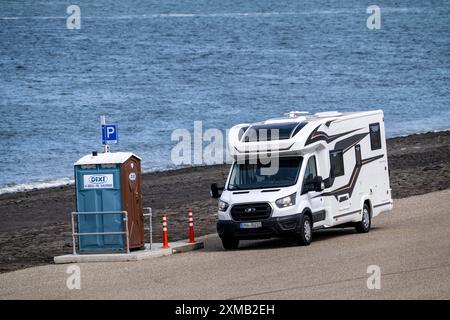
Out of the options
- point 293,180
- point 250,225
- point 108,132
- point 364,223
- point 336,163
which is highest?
point 108,132

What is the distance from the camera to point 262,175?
24.9 m

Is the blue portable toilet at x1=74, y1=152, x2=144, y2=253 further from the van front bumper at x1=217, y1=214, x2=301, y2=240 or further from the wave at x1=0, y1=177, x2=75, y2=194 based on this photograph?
the wave at x1=0, y1=177, x2=75, y2=194

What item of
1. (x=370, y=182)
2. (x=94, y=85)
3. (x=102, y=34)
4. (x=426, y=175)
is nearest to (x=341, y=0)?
(x=102, y=34)

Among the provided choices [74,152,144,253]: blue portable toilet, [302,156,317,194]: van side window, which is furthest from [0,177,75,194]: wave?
[302,156,317,194]: van side window

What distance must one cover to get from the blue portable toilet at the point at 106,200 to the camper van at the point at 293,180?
1.89 metres

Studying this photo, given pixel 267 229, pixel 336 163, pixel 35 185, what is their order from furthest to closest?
pixel 35 185
pixel 336 163
pixel 267 229

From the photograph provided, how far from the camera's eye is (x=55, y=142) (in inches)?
2645

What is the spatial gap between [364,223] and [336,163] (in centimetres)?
185

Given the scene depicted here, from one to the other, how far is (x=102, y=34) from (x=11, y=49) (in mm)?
17816

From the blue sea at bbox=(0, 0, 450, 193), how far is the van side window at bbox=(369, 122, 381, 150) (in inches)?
937

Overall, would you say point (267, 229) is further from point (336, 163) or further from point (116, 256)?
point (116, 256)

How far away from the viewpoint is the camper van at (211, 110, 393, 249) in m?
24.1

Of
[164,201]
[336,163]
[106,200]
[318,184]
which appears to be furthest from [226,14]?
[106,200]

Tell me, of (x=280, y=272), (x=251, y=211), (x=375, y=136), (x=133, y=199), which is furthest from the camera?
(x=375, y=136)
